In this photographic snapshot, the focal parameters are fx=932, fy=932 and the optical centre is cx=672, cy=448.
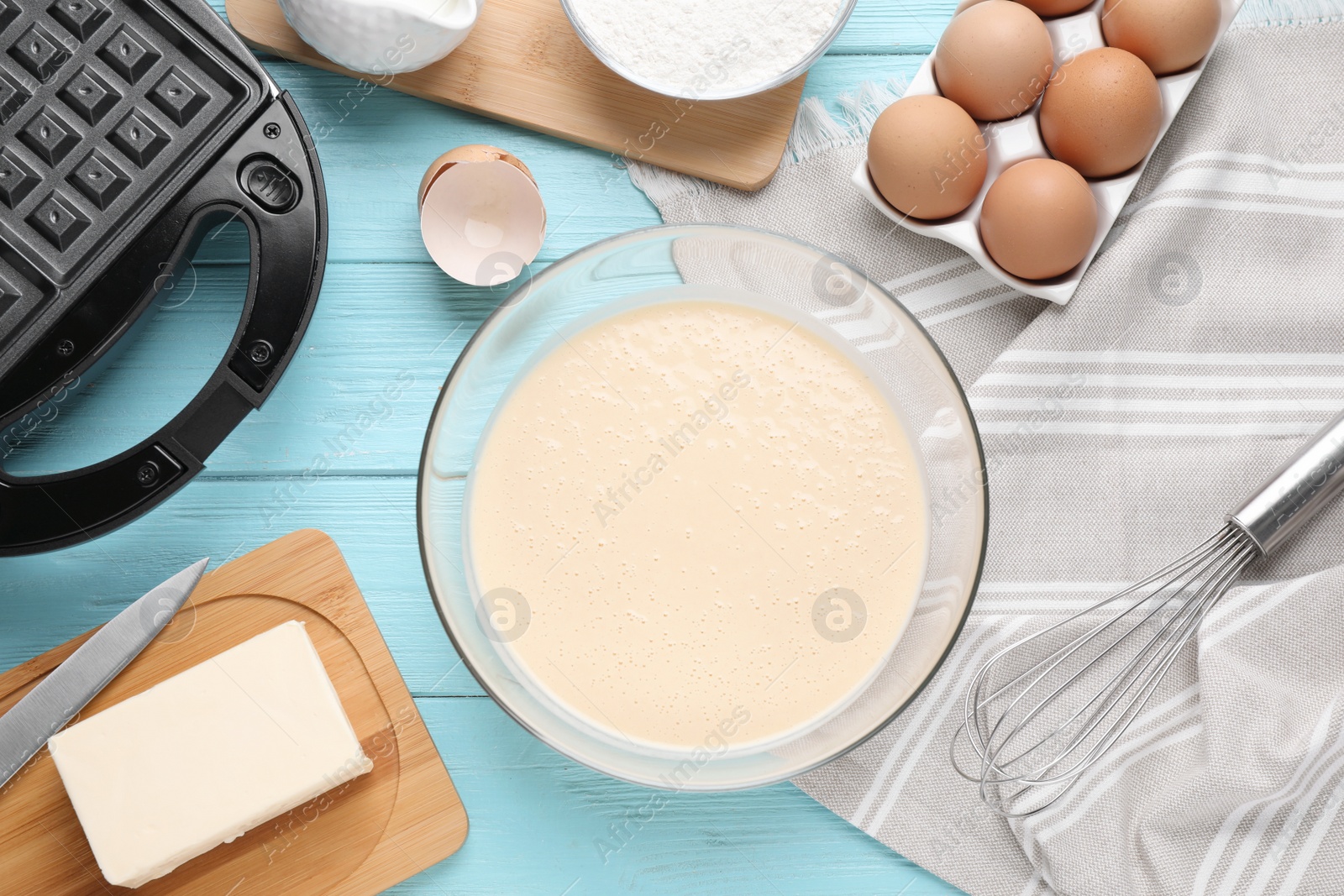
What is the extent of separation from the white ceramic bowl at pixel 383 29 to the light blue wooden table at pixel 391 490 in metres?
0.08

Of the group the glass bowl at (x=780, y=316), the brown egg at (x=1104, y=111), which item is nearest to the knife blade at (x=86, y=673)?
the glass bowl at (x=780, y=316)

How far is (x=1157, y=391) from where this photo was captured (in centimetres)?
90

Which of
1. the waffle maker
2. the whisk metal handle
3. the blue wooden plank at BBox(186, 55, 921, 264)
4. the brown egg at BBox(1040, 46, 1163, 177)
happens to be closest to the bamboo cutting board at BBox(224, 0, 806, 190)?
the blue wooden plank at BBox(186, 55, 921, 264)

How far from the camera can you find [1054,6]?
2.89 feet

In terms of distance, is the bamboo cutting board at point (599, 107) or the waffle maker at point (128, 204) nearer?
the waffle maker at point (128, 204)

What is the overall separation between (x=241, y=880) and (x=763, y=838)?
0.49 metres

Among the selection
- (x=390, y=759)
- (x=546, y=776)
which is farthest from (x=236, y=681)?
(x=546, y=776)

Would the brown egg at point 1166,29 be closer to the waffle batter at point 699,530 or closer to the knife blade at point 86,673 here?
the waffle batter at point 699,530

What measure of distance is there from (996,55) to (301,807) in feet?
3.09

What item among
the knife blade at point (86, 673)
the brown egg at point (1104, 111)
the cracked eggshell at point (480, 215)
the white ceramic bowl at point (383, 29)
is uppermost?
the white ceramic bowl at point (383, 29)

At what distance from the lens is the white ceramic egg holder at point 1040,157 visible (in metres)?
0.87

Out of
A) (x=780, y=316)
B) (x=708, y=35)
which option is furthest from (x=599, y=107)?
(x=780, y=316)

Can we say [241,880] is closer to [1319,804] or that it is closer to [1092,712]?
[1092,712]

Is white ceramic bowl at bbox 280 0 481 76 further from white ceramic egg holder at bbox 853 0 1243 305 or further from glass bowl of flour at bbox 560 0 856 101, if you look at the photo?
white ceramic egg holder at bbox 853 0 1243 305
